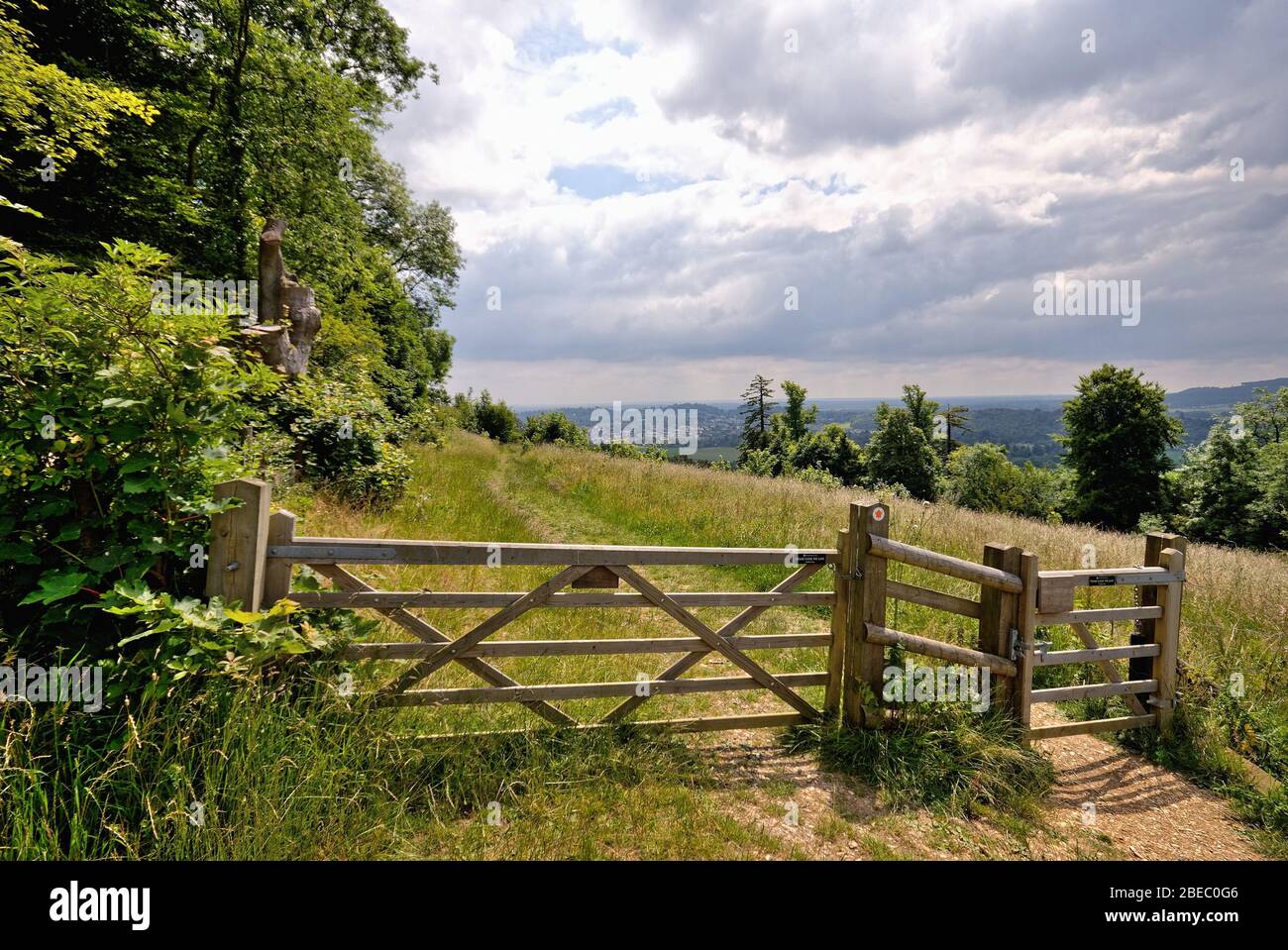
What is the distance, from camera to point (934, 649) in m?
4.35

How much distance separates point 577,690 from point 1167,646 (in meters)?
5.53

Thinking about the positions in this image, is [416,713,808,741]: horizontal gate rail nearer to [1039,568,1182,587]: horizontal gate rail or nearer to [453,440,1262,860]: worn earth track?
[453,440,1262,860]: worn earth track

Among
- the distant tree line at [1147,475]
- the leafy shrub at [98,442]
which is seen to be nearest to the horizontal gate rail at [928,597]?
the leafy shrub at [98,442]

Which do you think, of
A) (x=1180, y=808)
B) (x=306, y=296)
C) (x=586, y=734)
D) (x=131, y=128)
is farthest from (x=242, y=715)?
(x=131, y=128)

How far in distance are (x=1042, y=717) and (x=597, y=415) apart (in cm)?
1144

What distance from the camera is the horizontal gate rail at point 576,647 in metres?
3.55

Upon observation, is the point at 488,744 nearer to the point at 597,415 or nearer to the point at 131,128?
the point at 597,415

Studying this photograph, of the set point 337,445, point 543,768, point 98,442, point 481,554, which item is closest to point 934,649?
point 543,768

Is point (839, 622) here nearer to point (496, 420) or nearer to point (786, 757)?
point (786, 757)

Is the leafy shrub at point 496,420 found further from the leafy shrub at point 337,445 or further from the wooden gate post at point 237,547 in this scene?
the wooden gate post at point 237,547

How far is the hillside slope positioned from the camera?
3.26m

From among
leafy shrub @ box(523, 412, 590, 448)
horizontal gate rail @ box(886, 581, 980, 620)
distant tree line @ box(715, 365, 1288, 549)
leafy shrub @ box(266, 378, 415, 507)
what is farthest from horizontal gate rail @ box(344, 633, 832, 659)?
leafy shrub @ box(523, 412, 590, 448)

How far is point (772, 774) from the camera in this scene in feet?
13.1

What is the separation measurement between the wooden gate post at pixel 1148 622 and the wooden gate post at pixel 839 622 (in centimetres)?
312
